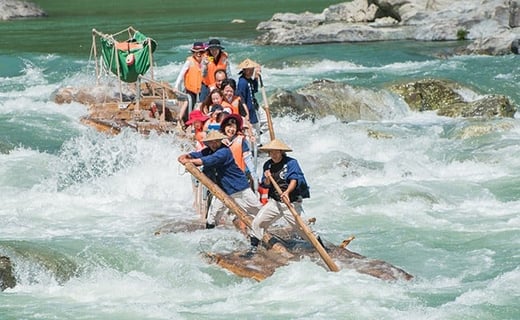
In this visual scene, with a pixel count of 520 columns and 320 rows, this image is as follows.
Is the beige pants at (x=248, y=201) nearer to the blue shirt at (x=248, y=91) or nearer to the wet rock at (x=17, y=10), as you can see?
the blue shirt at (x=248, y=91)

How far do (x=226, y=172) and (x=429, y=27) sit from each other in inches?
1091

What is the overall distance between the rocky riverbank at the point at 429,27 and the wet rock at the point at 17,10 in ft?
57.1

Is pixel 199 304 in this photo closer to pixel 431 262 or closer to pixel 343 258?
pixel 343 258

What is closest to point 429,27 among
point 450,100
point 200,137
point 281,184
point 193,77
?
point 450,100

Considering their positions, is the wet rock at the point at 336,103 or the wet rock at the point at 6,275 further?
the wet rock at the point at 336,103

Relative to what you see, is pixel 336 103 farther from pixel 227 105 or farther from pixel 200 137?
pixel 200 137

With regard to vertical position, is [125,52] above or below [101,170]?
above

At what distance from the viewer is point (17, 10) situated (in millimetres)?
57656

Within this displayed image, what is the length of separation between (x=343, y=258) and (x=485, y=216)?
388cm

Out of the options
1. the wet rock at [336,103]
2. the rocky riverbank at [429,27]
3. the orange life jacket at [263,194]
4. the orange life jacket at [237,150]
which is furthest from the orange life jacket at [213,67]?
the rocky riverbank at [429,27]

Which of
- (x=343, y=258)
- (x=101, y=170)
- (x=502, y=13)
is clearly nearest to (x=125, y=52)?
(x=101, y=170)

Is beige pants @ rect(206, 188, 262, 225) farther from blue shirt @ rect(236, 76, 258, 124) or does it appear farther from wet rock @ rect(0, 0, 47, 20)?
wet rock @ rect(0, 0, 47, 20)

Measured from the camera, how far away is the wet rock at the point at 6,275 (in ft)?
36.7

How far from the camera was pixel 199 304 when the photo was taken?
10734 mm
